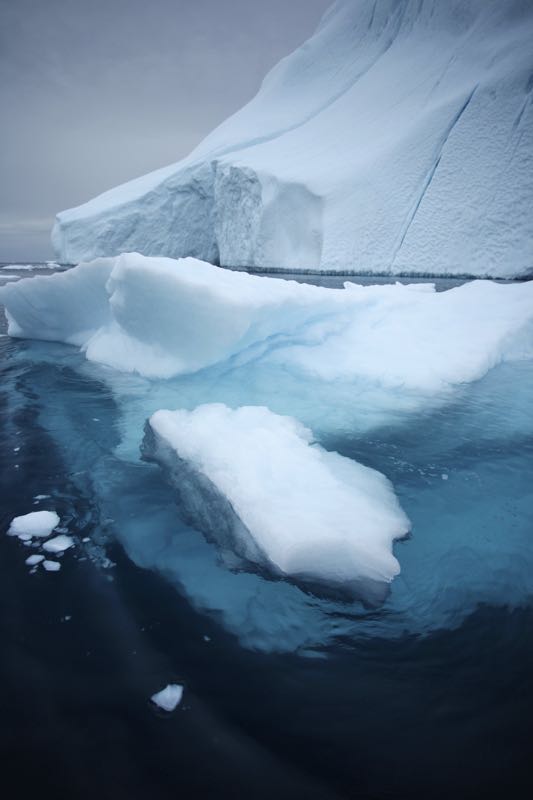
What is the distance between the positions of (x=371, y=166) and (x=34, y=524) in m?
17.4

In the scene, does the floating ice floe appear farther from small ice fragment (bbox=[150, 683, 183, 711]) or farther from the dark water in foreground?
small ice fragment (bbox=[150, 683, 183, 711])

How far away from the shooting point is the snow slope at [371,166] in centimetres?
1312

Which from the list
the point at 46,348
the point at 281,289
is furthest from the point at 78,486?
the point at 46,348

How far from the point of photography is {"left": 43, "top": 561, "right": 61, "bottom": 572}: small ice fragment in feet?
5.06

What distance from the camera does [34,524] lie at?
1813 millimetres

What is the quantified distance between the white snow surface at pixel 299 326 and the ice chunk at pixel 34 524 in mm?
1869

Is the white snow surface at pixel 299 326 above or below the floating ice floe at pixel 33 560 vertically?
above

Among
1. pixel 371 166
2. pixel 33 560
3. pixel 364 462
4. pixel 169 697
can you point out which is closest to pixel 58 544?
pixel 33 560

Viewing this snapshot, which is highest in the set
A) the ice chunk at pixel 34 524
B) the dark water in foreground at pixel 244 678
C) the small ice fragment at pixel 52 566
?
the dark water in foreground at pixel 244 678

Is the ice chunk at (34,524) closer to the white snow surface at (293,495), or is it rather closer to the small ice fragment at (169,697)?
the white snow surface at (293,495)

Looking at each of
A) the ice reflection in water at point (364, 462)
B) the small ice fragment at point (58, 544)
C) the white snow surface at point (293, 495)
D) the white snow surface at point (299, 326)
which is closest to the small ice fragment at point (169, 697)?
the ice reflection in water at point (364, 462)

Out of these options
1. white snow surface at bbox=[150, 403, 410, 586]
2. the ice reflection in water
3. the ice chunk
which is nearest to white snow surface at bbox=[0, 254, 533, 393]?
the ice reflection in water

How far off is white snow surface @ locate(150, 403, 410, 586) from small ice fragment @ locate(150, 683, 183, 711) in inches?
17.7

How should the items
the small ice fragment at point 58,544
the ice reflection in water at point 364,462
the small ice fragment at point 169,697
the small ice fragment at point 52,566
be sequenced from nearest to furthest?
1. the small ice fragment at point 169,697
2. the ice reflection in water at point 364,462
3. the small ice fragment at point 52,566
4. the small ice fragment at point 58,544
